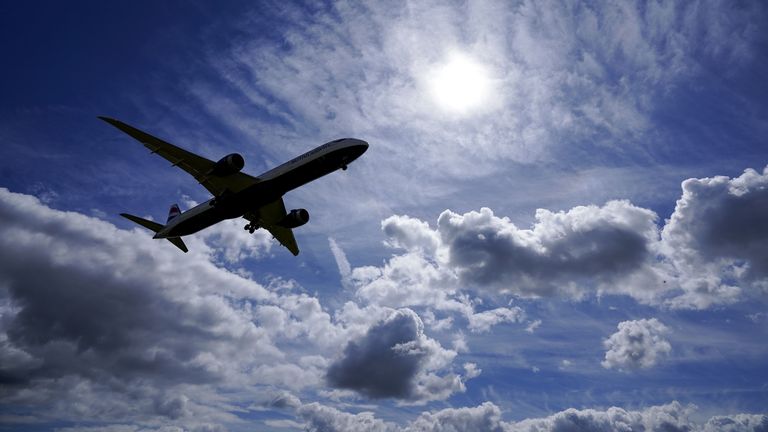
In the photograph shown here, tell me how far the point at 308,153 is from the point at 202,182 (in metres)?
13.5

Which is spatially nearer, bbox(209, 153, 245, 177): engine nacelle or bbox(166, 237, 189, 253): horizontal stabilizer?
bbox(209, 153, 245, 177): engine nacelle

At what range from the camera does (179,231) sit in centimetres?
6762

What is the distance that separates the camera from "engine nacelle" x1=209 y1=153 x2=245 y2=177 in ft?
190

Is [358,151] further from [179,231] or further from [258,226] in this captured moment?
[179,231]

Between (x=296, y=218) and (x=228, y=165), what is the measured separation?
16.7 m

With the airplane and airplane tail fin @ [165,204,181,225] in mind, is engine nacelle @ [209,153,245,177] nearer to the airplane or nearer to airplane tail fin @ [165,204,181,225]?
the airplane

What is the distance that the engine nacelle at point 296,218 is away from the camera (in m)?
72.5

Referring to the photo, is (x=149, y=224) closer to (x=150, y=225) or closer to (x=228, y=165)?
(x=150, y=225)

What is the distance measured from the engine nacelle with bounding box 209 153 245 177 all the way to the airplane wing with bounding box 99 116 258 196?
30.4 inches

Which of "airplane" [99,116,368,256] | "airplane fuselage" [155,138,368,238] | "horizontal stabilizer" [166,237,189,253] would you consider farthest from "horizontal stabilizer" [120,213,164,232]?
"airplane fuselage" [155,138,368,238]

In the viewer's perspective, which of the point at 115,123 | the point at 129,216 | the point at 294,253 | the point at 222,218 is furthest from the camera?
the point at 294,253

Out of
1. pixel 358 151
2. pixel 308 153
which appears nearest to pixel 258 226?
pixel 308 153

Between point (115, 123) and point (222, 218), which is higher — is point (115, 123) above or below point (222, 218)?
above

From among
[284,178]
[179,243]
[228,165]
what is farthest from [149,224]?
[284,178]
